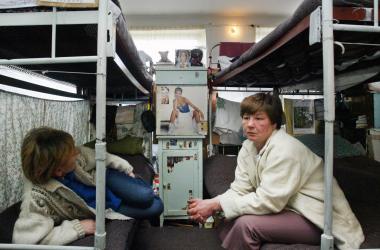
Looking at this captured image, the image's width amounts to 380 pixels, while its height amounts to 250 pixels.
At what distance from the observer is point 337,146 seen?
114 inches

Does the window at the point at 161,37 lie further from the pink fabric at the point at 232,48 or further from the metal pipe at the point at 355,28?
the metal pipe at the point at 355,28

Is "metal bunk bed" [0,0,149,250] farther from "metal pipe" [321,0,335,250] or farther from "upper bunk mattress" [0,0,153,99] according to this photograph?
"metal pipe" [321,0,335,250]

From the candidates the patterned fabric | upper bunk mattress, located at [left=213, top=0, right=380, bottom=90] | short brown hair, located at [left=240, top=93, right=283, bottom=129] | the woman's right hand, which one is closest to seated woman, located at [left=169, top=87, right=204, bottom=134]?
upper bunk mattress, located at [left=213, top=0, right=380, bottom=90]

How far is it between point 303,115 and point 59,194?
2780mm

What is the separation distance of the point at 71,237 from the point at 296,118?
2743 millimetres

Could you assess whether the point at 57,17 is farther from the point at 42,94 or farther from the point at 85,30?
the point at 42,94

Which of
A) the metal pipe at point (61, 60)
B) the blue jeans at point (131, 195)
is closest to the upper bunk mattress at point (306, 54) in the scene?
the metal pipe at point (61, 60)

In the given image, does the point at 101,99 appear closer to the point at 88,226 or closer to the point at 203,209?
the point at 88,226

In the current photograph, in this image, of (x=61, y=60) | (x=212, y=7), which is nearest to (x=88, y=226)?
(x=61, y=60)

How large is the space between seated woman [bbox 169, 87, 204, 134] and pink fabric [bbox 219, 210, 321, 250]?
5.14ft

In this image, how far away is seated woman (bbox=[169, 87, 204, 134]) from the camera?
2.67 meters

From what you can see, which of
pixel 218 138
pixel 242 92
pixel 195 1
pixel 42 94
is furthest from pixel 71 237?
pixel 195 1

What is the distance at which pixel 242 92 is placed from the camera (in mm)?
3352

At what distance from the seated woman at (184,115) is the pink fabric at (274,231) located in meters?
1.57
